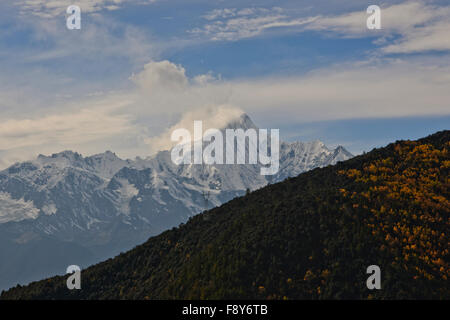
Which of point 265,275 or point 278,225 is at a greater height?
point 278,225

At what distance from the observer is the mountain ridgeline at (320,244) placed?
→ 10144 cm

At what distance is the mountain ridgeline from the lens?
101m

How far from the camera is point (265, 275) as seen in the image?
4247 inches

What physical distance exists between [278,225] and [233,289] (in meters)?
21.5

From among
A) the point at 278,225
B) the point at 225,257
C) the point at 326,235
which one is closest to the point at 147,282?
the point at 225,257

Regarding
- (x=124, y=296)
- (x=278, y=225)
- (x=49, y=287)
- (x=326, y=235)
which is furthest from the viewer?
(x=49, y=287)

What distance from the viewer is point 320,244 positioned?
363 feet

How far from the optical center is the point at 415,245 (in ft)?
341

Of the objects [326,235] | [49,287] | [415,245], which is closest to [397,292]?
[415,245]
